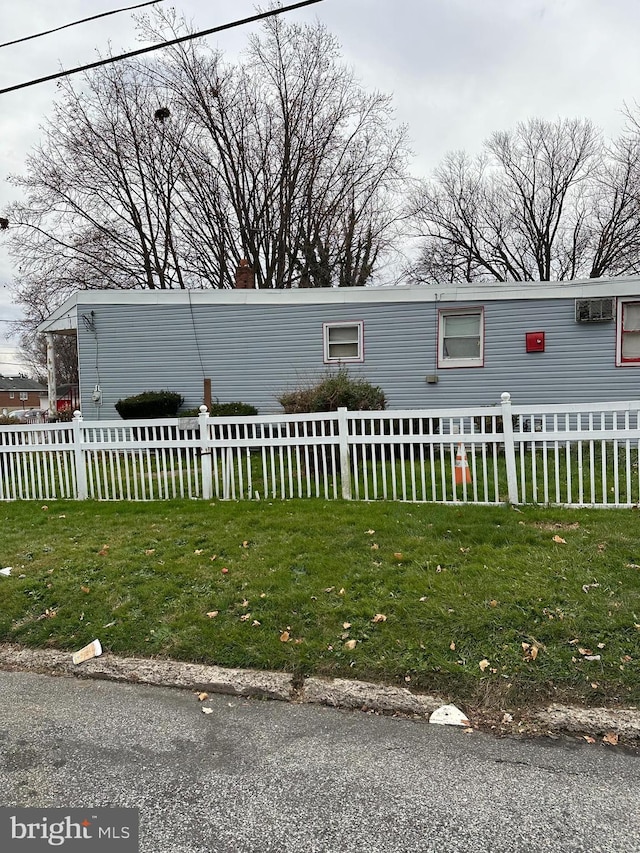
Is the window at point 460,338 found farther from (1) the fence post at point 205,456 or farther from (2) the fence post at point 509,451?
(1) the fence post at point 205,456

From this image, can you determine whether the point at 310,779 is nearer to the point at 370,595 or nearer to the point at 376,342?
the point at 370,595

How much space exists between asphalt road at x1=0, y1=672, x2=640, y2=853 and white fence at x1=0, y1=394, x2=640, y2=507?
137 inches

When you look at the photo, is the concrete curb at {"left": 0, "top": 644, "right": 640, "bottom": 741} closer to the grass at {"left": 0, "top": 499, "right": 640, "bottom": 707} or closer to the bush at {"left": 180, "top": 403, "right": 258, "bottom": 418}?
the grass at {"left": 0, "top": 499, "right": 640, "bottom": 707}

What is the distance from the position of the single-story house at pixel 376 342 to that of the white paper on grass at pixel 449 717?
9694 millimetres

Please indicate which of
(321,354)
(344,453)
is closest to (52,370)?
(321,354)

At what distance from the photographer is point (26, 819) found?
6.64 ft

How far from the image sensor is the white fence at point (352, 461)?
18.6 ft

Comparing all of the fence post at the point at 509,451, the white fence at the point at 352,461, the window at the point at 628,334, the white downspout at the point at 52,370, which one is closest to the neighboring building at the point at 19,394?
the white downspout at the point at 52,370

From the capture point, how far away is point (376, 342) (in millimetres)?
12117

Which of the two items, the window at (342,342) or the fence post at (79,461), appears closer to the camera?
the fence post at (79,461)

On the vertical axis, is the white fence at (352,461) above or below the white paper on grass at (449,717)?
above

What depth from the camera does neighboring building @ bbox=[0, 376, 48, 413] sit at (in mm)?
76000

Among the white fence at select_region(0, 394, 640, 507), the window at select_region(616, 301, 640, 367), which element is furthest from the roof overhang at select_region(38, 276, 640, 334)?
the white fence at select_region(0, 394, 640, 507)

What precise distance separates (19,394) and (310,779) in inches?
3464
